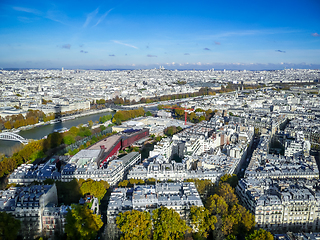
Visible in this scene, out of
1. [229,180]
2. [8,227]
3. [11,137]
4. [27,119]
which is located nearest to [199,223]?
[229,180]

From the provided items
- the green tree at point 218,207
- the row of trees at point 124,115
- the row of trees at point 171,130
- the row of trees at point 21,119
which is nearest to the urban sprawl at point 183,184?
the green tree at point 218,207

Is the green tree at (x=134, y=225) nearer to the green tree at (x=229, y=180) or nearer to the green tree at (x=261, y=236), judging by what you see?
the green tree at (x=261, y=236)

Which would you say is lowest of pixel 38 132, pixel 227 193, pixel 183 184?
pixel 38 132

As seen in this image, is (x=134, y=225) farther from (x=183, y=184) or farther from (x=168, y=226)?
(x=183, y=184)

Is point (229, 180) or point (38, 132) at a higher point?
point (229, 180)

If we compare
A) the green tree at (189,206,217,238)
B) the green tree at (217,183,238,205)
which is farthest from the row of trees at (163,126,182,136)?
the green tree at (189,206,217,238)

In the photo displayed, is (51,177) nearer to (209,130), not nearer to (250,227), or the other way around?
(250,227)

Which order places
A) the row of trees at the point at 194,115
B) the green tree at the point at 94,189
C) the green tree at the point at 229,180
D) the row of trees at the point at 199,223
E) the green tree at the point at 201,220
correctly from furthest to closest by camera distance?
the row of trees at the point at 194,115 < the green tree at the point at 229,180 < the green tree at the point at 94,189 < the green tree at the point at 201,220 < the row of trees at the point at 199,223
